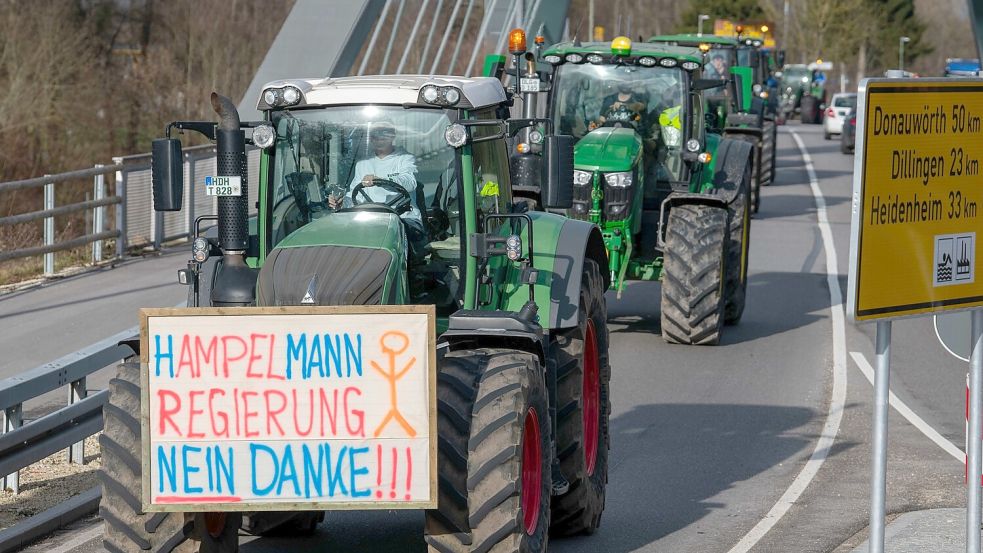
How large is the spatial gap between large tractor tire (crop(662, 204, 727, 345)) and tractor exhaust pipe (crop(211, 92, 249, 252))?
7.25 m

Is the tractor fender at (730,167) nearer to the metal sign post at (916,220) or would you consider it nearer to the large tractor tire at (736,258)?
the large tractor tire at (736,258)

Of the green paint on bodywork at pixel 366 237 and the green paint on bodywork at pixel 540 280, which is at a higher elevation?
the green paint on bodywork at pixel 366 237

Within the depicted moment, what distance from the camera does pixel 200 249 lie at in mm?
7289

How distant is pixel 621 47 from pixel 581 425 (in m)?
7.45

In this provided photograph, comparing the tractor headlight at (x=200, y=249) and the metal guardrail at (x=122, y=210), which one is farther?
the metal guardrail at (x=122, y=210)

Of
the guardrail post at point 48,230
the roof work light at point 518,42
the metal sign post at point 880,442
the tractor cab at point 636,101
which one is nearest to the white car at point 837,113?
the tractor cab at point 636,101

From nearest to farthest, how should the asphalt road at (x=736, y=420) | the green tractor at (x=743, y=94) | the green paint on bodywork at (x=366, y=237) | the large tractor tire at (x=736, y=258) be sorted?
the green paint on bodywork at (x=366, y=237) → the asphalt road at (x=736, y=420) → the large tractor tire at (x=736, y=258) → the green tractor at (x=743, y=94)

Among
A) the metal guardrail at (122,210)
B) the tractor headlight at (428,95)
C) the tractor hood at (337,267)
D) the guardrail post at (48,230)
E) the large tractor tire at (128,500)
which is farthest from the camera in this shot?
the guardrail post at (48,230)

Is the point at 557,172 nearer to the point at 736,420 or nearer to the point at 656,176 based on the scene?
the point at 736,420

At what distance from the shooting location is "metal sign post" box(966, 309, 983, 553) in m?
6.38

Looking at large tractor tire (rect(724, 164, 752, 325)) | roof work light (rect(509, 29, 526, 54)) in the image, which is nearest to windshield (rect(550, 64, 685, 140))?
large tractor tire (rect(724, 164, 752, 325))

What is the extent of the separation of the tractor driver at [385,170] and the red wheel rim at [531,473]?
3.48ft

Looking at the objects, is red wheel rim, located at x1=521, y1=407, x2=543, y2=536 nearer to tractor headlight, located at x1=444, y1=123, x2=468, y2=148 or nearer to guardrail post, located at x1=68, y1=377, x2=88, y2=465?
tractor headlight, located at x1=444, y1=123, x2=468, y2=148

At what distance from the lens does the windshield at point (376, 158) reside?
719 cm
